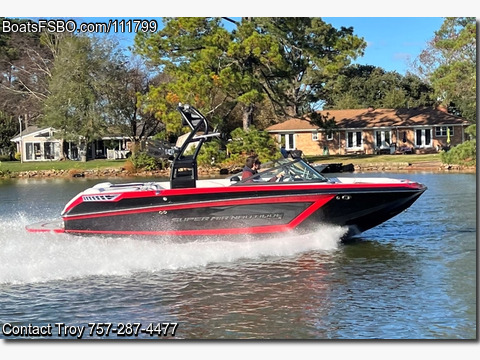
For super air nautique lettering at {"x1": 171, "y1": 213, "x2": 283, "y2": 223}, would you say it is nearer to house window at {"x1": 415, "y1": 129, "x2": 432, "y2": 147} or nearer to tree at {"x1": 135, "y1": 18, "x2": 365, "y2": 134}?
Answer: tree at {"x1": 135, "y1": 18, "x2": 365, "y2": 134}

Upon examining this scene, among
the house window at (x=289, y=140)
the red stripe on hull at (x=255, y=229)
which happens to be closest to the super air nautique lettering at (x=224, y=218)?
the red stripe on hull at (x=255, y=229)

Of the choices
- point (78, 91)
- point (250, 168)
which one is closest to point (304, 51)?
point (78, 91)

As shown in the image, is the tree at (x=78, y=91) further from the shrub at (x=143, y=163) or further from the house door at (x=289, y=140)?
the house door at (x=289, y=140)

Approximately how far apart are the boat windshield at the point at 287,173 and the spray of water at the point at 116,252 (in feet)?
3.16

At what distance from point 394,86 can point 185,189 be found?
155ft

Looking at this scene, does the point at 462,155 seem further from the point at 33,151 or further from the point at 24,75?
the point at 33,151

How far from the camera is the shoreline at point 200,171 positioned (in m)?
31.8

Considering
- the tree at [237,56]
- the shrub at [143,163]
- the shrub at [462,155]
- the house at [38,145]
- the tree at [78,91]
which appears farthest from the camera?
the house at [38,145]

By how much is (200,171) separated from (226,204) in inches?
851

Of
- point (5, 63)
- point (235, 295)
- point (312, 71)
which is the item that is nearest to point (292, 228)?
point (235, 295)

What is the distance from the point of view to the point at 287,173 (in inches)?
479

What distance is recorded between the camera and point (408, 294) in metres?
9.34

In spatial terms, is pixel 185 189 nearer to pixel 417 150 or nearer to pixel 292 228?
pixel 292 228

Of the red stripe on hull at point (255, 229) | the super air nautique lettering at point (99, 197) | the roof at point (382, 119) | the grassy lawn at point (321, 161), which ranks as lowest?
the red stripe on hull at point (255, 229)
